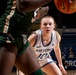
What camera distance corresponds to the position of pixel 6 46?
4.78 feet

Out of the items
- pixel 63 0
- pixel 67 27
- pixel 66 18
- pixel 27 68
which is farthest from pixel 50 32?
pixel 66 18

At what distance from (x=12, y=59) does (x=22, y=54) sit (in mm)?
131

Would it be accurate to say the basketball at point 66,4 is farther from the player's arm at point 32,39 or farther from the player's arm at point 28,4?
the player's arm at point 28,4

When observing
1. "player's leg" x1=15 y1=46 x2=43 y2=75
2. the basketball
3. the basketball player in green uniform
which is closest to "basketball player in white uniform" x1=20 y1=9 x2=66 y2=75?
the basketball

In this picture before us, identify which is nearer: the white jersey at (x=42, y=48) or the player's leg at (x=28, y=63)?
the player's leg at (x=28, y=63)

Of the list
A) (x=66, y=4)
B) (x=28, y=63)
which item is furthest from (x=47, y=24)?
(x=28, y=63)

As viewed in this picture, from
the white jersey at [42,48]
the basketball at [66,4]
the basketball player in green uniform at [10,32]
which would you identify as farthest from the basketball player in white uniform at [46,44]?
the basketball player in green uniform at [10,32]

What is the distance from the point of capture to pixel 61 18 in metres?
9.56

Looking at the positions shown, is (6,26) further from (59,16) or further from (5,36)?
(59,16)

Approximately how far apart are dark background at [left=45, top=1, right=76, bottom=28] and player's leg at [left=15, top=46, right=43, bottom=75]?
297 inches

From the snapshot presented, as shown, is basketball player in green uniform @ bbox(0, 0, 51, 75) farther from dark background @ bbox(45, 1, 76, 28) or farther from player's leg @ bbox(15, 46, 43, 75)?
dark background @ bbox(45, 1, 76, 28)

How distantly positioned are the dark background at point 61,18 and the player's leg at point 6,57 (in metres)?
7.72

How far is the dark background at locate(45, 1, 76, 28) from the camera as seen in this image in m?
9.34

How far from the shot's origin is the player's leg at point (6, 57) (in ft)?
4.67
